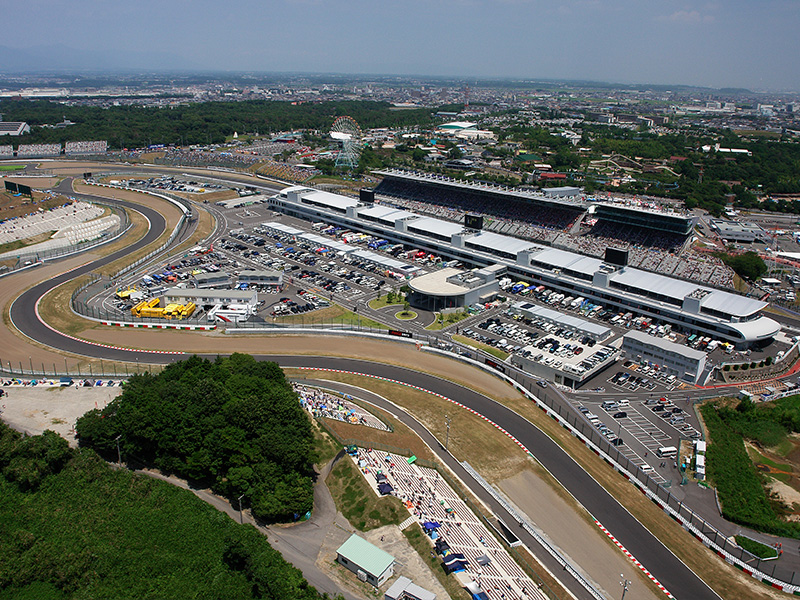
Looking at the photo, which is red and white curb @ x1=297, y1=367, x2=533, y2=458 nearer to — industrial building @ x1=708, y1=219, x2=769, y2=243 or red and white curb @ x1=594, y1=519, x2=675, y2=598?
red and white curb @ x1=594, y1=519, x2=675, y2=598

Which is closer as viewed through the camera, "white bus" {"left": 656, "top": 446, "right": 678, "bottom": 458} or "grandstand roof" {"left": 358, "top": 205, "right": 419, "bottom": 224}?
"white bus" {"left": 656, "top": 446, "right": 678, "bottom": 458}

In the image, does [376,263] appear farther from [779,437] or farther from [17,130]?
[17,130]

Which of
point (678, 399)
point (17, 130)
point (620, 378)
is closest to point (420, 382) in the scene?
point (620, 378)

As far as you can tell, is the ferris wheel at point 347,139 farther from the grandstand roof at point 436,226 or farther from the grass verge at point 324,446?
the grass verge at point 324,446

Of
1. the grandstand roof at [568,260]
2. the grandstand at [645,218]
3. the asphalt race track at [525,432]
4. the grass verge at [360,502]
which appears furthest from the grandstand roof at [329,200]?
the grass verge at [360,502]

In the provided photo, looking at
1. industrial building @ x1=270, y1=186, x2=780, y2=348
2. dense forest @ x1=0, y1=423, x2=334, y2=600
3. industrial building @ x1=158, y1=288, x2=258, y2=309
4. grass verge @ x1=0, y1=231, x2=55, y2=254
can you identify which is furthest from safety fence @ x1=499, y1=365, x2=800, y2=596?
grass verge @ x1=0, y1=231, x2=55, y2=254

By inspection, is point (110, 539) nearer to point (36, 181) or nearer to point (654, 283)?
point (654, 283)
